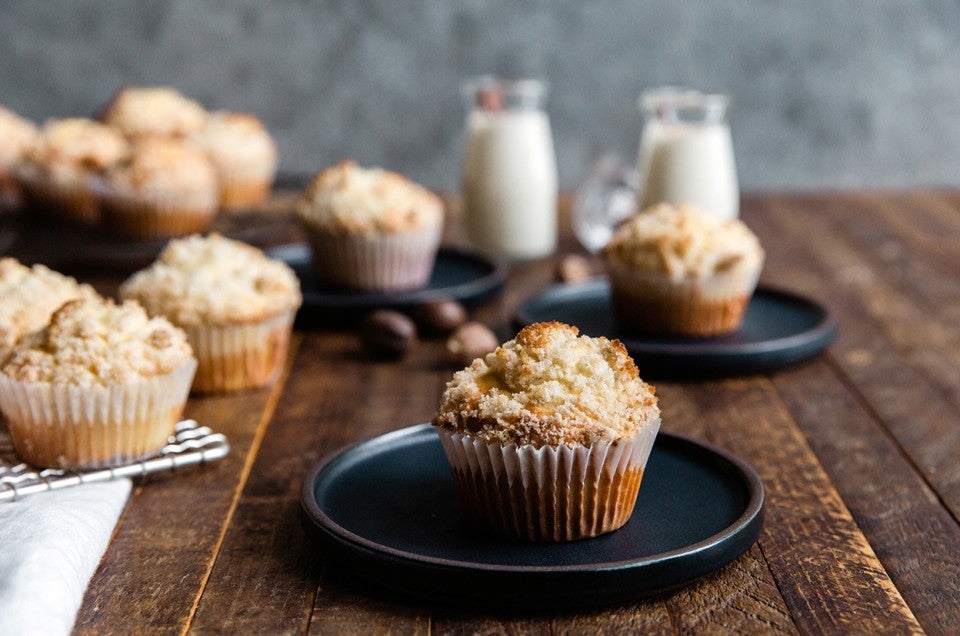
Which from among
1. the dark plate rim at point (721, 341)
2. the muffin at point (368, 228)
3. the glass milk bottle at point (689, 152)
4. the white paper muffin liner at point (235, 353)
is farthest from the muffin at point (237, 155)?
the white paper muffin liner at point (235, 353)

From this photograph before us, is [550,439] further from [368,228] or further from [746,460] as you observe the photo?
[368,228]

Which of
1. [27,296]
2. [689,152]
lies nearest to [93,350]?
[27,296]

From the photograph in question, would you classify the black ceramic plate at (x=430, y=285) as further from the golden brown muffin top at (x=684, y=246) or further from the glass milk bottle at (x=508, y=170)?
the golden brown muffin top at (x=684, y=246)

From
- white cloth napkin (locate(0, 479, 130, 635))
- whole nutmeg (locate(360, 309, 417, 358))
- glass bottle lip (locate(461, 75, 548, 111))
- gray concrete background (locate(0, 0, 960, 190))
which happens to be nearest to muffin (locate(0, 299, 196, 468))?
white cloth napkin (locate(0, 479, 130, 635))

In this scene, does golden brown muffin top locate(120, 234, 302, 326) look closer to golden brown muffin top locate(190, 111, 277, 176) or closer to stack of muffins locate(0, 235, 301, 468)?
stack of muffins locate(0, 235, 301, 468)

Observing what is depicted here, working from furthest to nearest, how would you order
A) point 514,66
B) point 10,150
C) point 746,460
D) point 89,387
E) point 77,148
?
point 514,66, point 10,150, point 77,148, point 746,460, point 89,387
